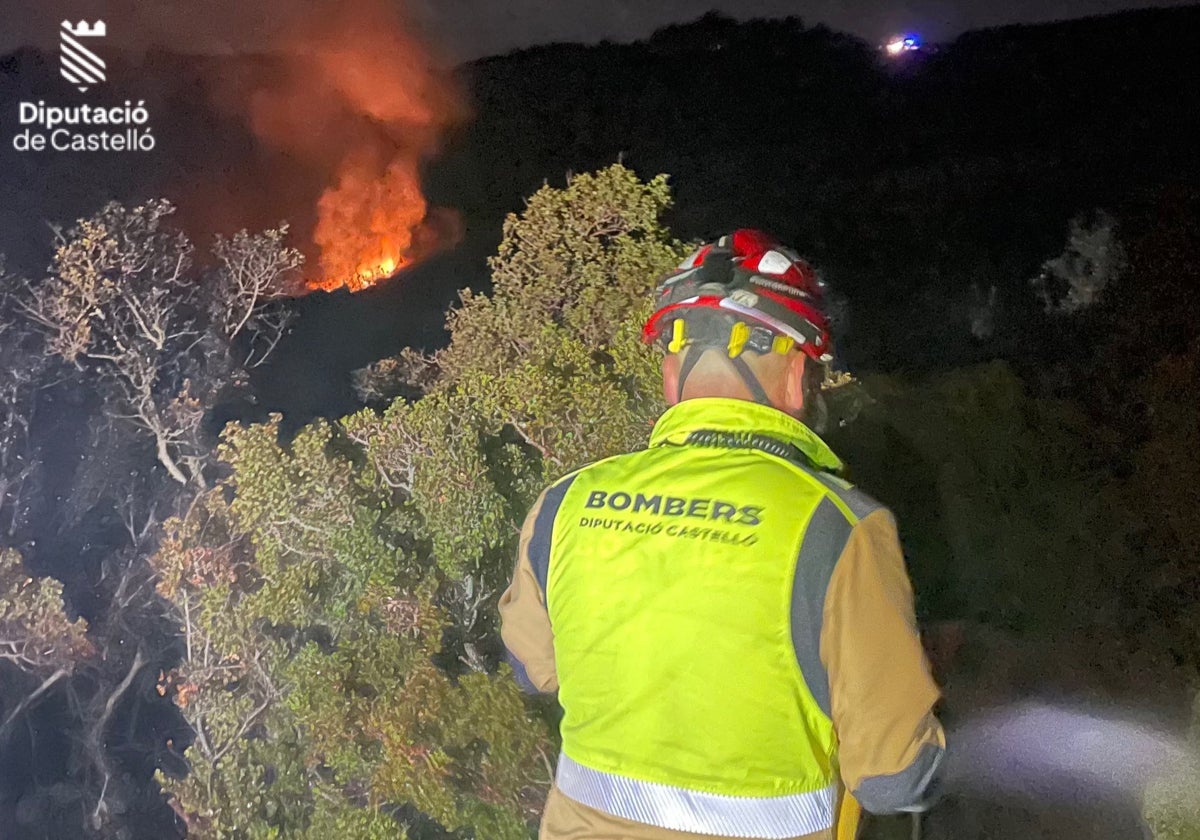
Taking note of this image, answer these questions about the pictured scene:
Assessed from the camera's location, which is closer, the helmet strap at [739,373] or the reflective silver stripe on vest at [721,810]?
the reflective silver stripe on vest at [721,810]

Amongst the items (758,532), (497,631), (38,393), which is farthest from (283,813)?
(758,532)

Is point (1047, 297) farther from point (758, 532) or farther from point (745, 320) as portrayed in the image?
point (758, 532)

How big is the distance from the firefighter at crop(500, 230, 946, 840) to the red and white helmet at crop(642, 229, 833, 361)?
0.16m

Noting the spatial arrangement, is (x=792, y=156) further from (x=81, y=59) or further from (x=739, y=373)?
(x=81, y=59)

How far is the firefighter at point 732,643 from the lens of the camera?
1163 millimetres

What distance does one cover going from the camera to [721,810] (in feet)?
3.94

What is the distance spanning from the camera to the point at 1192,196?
180 cm

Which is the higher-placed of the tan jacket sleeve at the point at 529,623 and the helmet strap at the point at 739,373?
the helmet strap at the point at 739,373

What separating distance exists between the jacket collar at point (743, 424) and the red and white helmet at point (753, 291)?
14 cm

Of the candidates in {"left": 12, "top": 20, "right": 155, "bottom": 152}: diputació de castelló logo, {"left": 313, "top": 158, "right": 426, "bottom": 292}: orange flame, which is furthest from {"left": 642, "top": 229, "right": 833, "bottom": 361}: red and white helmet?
{"left": 12, "top": 20, "right": 155, "bottom": 152}: diputació de castelló logo

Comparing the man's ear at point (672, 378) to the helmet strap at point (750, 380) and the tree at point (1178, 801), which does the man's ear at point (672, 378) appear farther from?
the tree at point (1178, 801)

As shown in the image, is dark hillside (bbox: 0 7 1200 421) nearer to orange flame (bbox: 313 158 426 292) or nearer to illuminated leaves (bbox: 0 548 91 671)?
orange flame (bbox: 313 158 426 292)

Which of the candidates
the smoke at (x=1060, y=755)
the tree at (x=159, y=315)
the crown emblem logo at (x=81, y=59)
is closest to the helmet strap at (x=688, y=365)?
the smoke at (x=1060, y=755)

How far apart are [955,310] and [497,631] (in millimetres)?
1098
